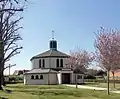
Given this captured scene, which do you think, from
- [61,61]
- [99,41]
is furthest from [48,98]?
[61,61]

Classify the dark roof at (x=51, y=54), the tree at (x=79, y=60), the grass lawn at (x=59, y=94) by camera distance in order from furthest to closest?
the dark roof at (x=51, y=54) → the tree at (x=79, y=60) → the grass lawn at (x=59, y=94)

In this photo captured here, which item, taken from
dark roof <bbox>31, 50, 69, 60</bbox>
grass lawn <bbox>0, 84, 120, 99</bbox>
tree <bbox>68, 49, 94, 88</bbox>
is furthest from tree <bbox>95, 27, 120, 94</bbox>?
dark roof <bbox>31, 50, 69, 60</bbox>

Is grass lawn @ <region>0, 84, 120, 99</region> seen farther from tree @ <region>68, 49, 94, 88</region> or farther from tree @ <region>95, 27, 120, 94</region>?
tree @ <region>68, 49, 94, 88</region>

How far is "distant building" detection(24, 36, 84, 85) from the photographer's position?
78312 millimetres

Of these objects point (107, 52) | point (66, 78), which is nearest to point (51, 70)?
point (66, 78)

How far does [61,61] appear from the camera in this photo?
85.9m

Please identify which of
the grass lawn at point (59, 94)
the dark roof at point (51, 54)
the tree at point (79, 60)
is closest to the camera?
the grass lawn at point (59, 94)

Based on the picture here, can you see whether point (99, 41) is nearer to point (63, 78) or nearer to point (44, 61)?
point (63, 78)

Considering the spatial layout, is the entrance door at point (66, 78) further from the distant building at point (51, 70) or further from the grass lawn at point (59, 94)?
the grass lawn at point (59, 94)

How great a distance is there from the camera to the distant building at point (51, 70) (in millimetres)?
78312

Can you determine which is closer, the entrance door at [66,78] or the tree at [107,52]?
the tree at [107,52]

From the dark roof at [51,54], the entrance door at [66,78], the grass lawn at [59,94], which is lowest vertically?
the grass lawn at [59,94]

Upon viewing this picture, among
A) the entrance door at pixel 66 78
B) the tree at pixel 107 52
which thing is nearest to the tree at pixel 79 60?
the entrance door at pixel 66 78

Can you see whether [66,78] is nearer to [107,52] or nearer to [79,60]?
[79,60]
